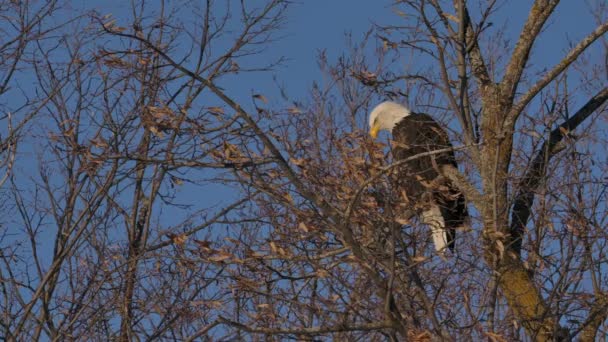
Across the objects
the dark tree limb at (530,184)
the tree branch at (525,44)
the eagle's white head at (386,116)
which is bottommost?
the dark tree limb at (530,184)

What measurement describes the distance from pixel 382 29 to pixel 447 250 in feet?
3.81

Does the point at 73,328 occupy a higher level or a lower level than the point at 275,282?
higher

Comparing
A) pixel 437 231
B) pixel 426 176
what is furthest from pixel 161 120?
pixel 426 176

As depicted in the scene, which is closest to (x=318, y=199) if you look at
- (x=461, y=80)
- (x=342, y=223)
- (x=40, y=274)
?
(x=342, y=223)

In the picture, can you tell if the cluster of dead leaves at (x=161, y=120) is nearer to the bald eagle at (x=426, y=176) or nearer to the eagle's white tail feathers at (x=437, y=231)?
the bald eagle at (x=426, y=176)

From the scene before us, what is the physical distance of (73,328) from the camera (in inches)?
229

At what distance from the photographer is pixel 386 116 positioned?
8133mm

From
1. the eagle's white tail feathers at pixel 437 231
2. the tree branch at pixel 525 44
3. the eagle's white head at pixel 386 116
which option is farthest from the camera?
the eagle's white head at pixel 386 116

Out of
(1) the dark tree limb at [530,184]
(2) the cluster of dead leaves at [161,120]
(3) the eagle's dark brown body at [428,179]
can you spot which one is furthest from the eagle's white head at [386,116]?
(2) the cluster of dead leaves at [161,120]

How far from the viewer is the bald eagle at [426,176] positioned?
496 cm

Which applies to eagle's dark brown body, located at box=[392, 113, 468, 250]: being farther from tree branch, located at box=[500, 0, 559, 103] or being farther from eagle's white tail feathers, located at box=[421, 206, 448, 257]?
tree branch, located at box=[500, 0, 559, 103]

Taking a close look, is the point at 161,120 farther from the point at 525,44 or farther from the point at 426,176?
the point at 426,176

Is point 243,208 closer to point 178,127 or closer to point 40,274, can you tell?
point 178,127

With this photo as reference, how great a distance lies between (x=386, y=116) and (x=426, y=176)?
1495 mm
